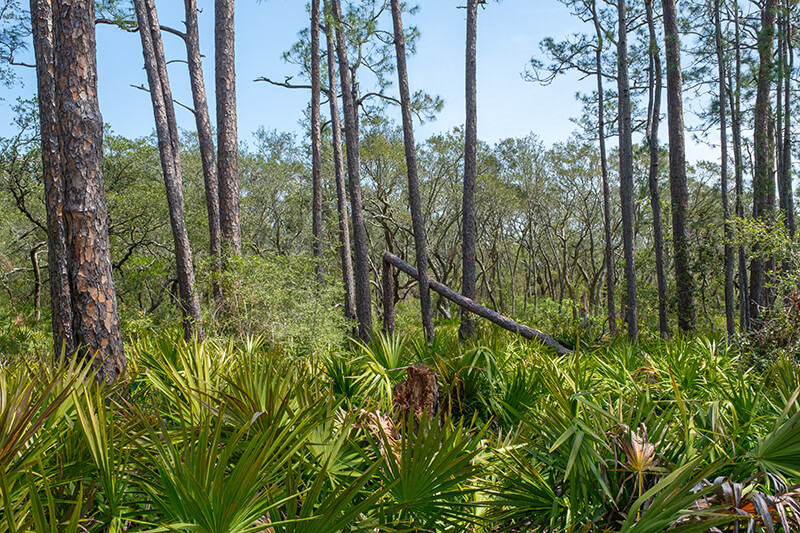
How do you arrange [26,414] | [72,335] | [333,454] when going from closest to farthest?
[26,414], [333,454], [72,335]

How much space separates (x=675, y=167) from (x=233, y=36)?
1034cm

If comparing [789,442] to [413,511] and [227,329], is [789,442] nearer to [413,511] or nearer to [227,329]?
[413,511]

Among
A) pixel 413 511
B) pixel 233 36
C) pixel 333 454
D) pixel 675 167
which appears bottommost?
pixel 413 511

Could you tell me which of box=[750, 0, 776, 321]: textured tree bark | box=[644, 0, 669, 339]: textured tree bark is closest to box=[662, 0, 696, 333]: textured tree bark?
box=[644, 0, 669, 339]: textured tree bark

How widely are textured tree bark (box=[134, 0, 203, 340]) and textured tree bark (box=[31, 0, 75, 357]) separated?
434 cm

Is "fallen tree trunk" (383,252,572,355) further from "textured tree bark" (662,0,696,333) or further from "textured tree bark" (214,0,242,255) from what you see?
"textured tree bark" (662,0,696,333)

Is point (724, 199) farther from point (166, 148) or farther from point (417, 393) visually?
point (166, 148)

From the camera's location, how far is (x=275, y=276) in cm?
972

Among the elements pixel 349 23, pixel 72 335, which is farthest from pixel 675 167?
pixel 72 335

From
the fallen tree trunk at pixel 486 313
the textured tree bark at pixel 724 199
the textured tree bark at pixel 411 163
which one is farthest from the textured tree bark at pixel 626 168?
the textured tree bark at pixel 411 163

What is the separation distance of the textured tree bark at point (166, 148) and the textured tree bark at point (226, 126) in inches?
43.6

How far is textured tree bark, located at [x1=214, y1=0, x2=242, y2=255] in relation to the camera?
10375 mm

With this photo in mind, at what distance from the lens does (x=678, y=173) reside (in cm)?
1170

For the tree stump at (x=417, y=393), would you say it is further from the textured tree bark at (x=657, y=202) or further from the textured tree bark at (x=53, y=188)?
the textured tree bark at (x=657, y=202)
